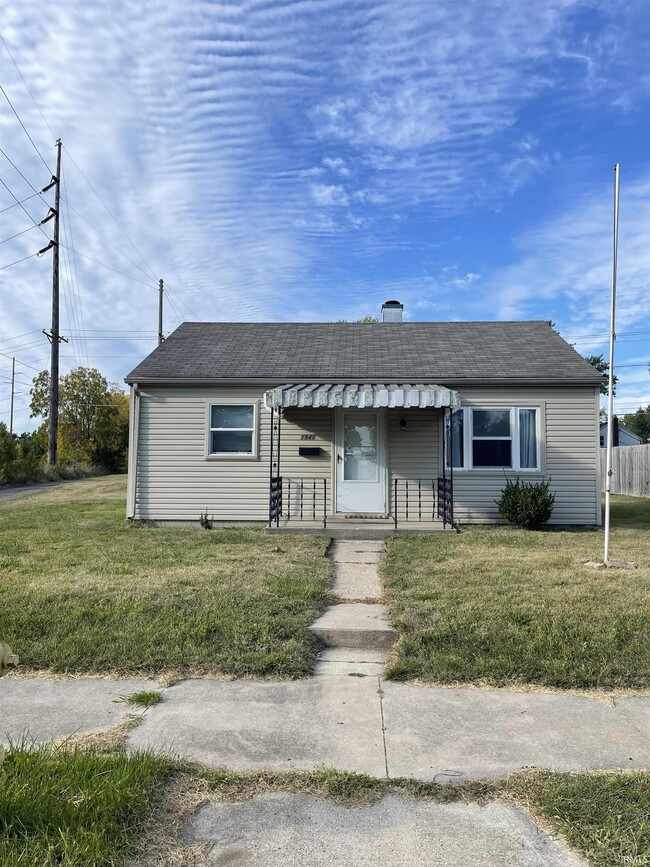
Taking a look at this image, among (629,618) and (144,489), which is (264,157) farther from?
(629,618)

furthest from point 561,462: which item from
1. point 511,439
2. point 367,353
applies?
point 367,353

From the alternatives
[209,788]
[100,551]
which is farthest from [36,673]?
[100,551]

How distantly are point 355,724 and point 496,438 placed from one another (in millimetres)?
9177

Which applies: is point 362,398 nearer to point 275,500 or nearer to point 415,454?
point 415,454

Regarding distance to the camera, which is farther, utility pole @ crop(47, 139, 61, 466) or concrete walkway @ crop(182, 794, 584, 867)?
utility pole @ crop(47, 139, 61, 466)

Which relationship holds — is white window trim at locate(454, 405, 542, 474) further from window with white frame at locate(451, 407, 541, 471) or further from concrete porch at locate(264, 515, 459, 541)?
concrete porch at locate(264, 515, 459, 541)

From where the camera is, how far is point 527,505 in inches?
429

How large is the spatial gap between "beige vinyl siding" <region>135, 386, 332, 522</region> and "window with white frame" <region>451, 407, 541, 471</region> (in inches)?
106

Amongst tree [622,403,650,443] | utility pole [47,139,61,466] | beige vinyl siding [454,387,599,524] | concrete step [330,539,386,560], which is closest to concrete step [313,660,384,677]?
concrete step [330,539,386,560]

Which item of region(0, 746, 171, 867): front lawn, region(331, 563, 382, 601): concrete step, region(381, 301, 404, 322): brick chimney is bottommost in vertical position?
region(0, 746, 171, 867): front lawn

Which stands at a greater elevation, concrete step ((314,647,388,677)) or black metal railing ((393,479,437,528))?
black metal railing ((393,479,437,528))

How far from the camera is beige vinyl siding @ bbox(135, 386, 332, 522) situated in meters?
11.9

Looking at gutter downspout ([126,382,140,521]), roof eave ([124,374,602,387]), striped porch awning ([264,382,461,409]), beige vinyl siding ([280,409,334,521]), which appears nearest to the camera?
striped porch awning ([264,382,461,409])

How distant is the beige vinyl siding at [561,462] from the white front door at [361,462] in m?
1.60
